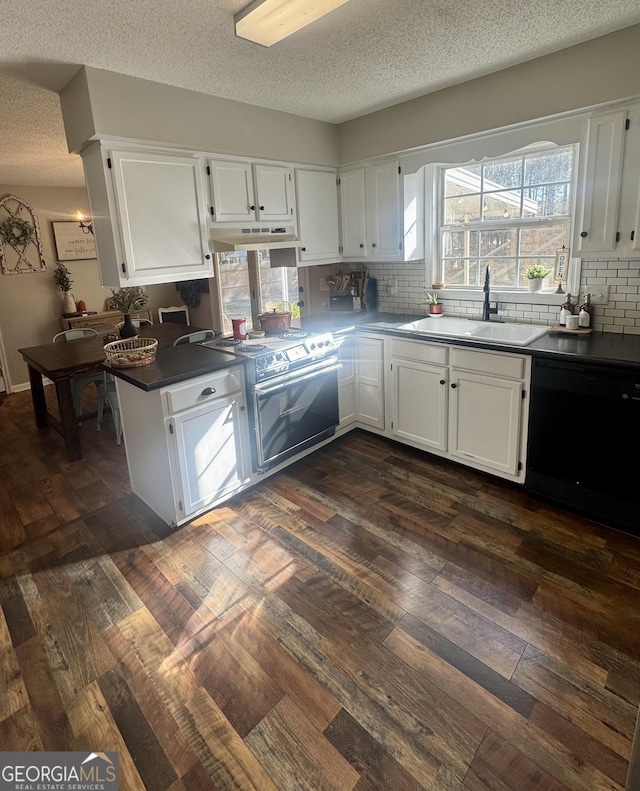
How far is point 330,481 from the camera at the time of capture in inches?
126

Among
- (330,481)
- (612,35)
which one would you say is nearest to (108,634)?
(330,481)

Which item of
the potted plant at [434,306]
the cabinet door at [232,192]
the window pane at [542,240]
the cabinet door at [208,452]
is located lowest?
the cabinet door at [208,452]

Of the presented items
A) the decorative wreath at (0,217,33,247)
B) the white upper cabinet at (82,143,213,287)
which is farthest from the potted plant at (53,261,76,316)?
the white upper cabinet at (82,143,213,287)

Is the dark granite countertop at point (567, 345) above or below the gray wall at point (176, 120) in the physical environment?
below

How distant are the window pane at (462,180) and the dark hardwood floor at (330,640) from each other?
7.07 ft

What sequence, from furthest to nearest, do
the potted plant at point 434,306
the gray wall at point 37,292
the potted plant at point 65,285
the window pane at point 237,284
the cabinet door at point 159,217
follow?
the potted plant at point 65,285, the gray wall at point 37,292, the window pane at point 237,284, the potted plant at point 434,306, the cabinet door at point 159,217

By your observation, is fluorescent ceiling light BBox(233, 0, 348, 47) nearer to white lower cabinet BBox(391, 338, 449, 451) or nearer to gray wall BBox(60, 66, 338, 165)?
gray wall BBox(60, 66, 338, 165)

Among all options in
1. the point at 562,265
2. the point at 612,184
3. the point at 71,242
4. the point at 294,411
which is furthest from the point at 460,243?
the point at 71,242

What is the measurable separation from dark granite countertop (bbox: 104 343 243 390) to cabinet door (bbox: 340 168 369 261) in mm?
1671

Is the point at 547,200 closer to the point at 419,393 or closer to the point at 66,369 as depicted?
the point at 419,393

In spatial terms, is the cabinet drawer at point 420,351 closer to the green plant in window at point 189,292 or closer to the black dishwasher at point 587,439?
the black dishwasher at point 587,439

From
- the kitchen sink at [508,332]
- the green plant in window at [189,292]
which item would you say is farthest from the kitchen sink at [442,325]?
the green plant in window at [189,292]

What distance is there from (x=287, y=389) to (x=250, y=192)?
4.83 ft

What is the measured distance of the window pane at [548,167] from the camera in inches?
118
